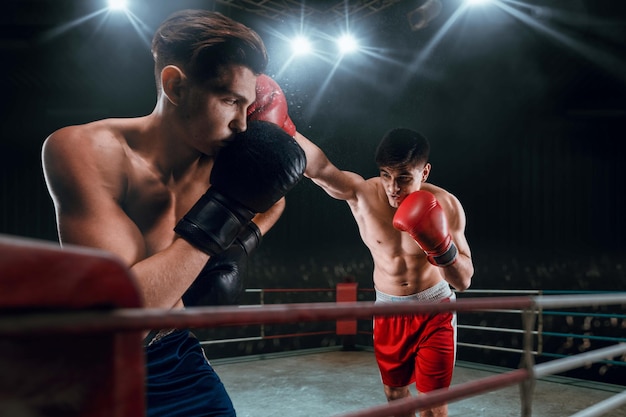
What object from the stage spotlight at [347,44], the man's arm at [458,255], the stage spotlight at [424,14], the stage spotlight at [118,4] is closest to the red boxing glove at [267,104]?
the man's arm at [458,255]

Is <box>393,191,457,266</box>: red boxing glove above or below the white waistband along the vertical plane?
above

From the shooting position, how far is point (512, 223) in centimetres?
467

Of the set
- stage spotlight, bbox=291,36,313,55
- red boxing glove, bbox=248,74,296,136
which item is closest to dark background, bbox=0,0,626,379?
stage spotlight, bbox=291,36,313,55

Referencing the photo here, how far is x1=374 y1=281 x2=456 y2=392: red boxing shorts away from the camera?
2.10 m

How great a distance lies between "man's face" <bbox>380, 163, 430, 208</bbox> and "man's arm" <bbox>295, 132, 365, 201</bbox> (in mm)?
197

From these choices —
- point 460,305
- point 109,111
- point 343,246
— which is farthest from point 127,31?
point 460,305

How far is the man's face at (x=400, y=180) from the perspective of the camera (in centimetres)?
234

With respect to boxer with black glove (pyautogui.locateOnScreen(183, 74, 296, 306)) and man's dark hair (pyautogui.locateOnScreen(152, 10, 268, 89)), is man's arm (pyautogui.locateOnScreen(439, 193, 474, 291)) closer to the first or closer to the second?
boxer with black glove (pyautogui.locateOnScreen(183, 74, 296, 306))

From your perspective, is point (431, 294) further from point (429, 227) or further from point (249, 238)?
point (249, 238)

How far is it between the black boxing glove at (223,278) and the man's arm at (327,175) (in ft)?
3.66

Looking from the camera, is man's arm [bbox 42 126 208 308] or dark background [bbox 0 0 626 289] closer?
man's arm [bbox 42 126 208 308]

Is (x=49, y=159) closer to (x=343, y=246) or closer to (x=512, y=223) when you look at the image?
(x=512, y=223)

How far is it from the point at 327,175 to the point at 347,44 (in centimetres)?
339

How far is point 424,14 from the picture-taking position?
186 inches
